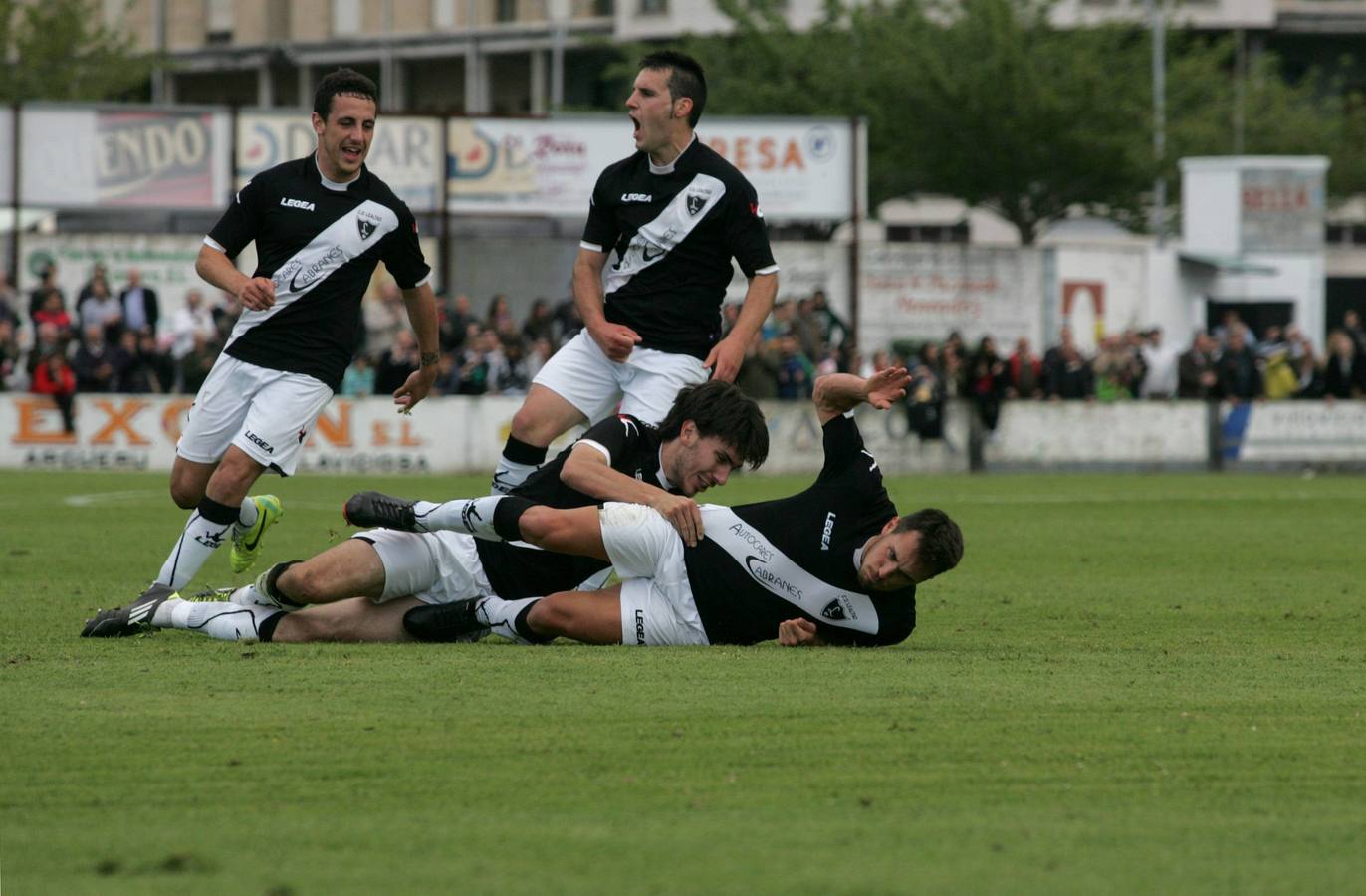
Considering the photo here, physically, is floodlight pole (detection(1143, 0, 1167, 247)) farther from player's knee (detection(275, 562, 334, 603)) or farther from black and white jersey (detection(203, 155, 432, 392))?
player's knee (detection(275, 562, 334, 603))

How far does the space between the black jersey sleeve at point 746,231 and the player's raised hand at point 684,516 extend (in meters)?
1.90

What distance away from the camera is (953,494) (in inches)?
843

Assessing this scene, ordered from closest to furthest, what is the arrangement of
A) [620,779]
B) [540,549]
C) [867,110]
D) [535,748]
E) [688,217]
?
[620,779], [535,748], [540,549], [688,217], [867,110]

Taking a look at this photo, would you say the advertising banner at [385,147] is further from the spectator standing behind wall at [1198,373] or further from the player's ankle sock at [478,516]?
the player's ankle sock at [478,516]

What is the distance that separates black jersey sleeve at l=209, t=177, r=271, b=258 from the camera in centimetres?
882

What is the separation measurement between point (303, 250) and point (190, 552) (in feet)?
4.63

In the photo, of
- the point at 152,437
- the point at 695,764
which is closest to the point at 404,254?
the point at 695,764

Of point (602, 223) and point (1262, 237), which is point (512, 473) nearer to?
point (602, 223)

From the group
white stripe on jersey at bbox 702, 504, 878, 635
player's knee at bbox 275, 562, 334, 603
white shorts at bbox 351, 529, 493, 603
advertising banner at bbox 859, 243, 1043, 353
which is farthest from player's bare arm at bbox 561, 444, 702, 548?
advertising banner at bbox 859, 243, 1043, 353

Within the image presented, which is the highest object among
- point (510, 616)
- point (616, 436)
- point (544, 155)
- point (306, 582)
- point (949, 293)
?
point (544, 155)

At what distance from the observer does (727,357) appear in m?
8.92

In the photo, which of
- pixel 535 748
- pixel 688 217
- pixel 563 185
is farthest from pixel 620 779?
pixel 563 185

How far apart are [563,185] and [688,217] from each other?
78.9 feet

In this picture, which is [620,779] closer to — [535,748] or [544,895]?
[535,748]
